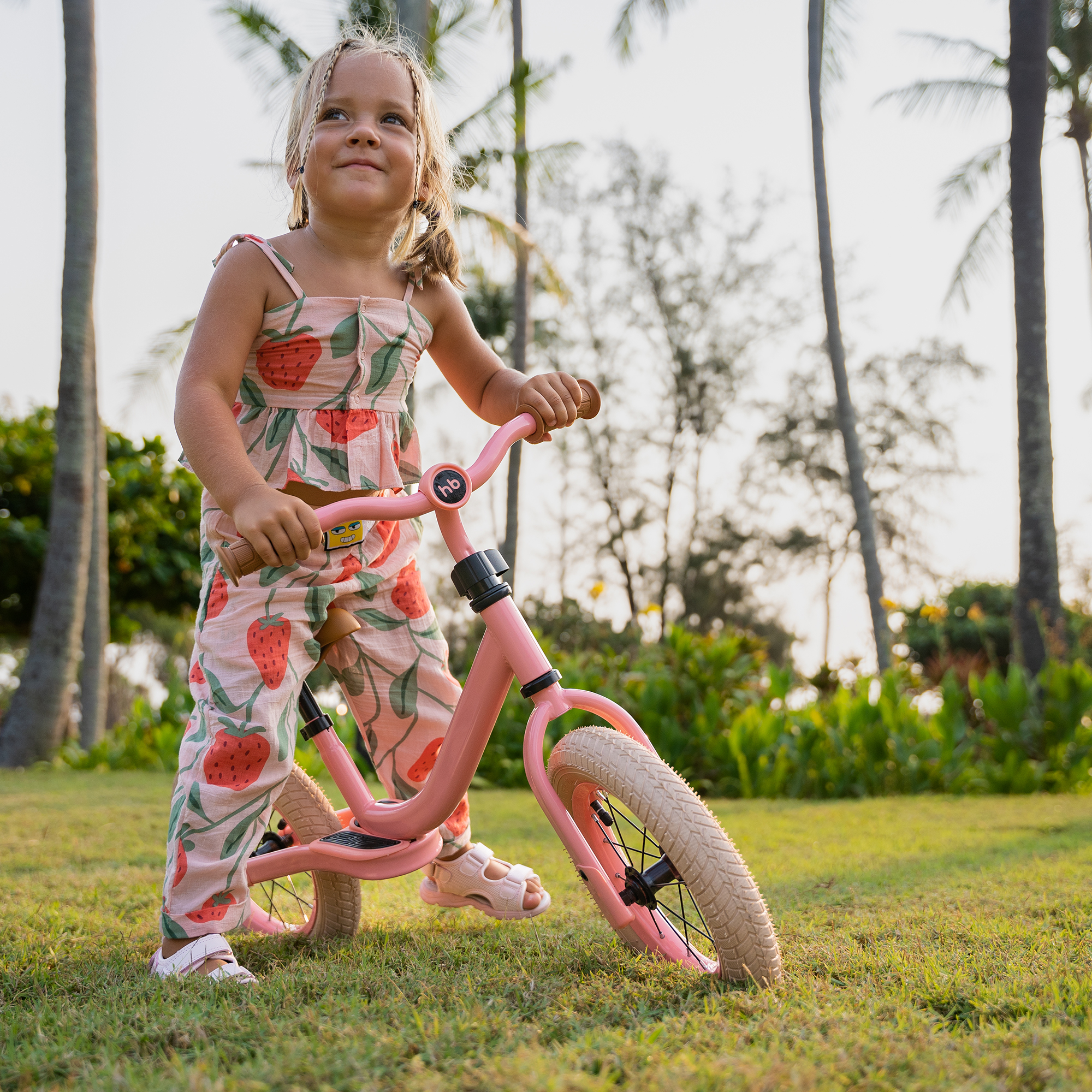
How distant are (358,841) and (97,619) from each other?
275 inches

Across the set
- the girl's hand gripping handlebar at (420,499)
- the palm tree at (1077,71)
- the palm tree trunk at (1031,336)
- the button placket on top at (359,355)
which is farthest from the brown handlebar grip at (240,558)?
the palm tree at (1077,71)

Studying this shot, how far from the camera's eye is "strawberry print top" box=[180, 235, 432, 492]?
1.92 m

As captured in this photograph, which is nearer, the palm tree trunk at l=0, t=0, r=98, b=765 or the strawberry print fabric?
the strawberry print fabric

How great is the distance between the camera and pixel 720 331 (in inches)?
811

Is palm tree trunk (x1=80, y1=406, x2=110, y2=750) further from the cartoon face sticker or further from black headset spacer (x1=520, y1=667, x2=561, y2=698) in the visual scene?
black headset spacer (x1=520, y1=667, x2=561, y2=698)

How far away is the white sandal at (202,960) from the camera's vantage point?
166cm

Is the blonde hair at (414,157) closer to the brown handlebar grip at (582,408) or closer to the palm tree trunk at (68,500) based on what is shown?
the brown handlebar grip at (582,408)

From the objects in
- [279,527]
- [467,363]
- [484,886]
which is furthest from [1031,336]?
[279,527]

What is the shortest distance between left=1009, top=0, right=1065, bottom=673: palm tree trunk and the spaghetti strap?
6789 millimetres

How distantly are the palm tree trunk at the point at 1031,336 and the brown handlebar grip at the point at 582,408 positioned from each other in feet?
20.8

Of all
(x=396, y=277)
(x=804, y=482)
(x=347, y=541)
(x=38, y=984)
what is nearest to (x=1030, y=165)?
(x=396, y=277)

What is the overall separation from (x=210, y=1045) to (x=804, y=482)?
2004 cm

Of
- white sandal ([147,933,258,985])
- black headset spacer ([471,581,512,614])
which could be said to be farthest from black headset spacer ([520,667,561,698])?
Result: white sandal ([147,933,258,985])

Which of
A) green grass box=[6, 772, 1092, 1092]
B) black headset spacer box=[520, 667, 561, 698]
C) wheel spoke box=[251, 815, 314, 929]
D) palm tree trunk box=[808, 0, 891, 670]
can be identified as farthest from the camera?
palm tree trunk box=[808, 0, 891, 670]
